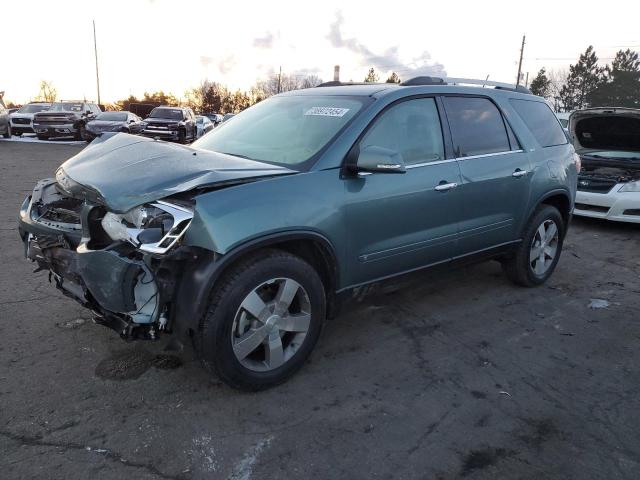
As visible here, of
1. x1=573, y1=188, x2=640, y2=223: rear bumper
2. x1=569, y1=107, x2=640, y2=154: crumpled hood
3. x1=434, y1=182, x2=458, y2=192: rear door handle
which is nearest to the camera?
x1=434, y1=182, x2=458, y2=192: rear door handle

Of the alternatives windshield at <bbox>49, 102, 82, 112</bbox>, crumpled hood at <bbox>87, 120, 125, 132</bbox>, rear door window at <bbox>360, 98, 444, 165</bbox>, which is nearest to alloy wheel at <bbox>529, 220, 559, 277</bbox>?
rear door window at <bbox>360, 98, 444, 165</bbox>

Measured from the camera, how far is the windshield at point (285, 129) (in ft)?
11.1

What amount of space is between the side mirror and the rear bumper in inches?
233

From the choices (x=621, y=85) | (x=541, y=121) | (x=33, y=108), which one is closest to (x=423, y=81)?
(x=541, y=121)

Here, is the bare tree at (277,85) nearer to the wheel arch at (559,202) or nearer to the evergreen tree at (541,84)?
the evergreen tree at (541,84)

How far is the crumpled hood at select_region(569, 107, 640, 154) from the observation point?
26.5 ft

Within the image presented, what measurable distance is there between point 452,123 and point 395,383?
2.07 meters

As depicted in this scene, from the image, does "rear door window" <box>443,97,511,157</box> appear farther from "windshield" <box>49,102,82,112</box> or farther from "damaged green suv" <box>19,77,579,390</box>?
"windshield" <box>49,102,82,112</box>

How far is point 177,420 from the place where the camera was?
→ 8.95 ft

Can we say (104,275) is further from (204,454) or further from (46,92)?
(46,92)

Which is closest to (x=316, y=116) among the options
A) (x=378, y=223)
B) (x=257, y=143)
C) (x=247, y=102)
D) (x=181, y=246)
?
(x=257, y=143)

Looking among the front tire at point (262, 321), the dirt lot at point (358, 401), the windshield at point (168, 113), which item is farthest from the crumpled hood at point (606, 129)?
the windshield at point (168, 113)

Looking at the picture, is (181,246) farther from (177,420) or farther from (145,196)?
(177,420)

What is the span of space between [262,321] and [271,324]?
0.21 feet
